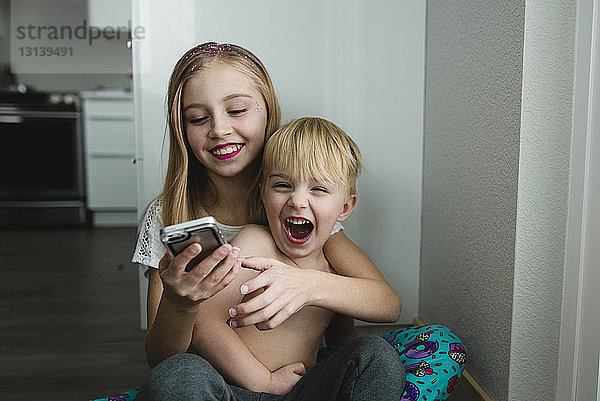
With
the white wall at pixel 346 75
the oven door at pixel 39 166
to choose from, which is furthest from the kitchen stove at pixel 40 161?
the white wall at pixel 346 75

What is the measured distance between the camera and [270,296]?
908 mm

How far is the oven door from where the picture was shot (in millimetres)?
3744

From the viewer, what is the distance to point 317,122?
1.12m

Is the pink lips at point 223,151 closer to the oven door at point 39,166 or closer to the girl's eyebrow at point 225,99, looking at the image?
the girl's eyebrow at point 225,99

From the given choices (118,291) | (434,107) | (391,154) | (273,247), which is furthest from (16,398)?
(434,107)

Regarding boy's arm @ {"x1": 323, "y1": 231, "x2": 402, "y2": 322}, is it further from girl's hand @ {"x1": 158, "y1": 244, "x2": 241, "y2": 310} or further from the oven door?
the oven door

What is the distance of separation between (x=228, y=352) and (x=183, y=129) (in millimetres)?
452

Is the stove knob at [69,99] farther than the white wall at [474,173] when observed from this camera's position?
Yes

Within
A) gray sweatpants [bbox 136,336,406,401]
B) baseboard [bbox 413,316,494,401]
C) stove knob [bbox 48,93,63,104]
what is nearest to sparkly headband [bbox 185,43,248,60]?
gray sweatpants [bbox 136,336,406,401]

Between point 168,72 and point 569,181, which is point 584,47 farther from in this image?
point 168,72

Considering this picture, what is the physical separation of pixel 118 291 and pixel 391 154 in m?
1.30

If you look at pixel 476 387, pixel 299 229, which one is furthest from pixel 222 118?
pixel 476 387

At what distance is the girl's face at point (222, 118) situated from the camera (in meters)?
1.15

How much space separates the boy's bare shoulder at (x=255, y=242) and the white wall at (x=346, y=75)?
18.3 inches
